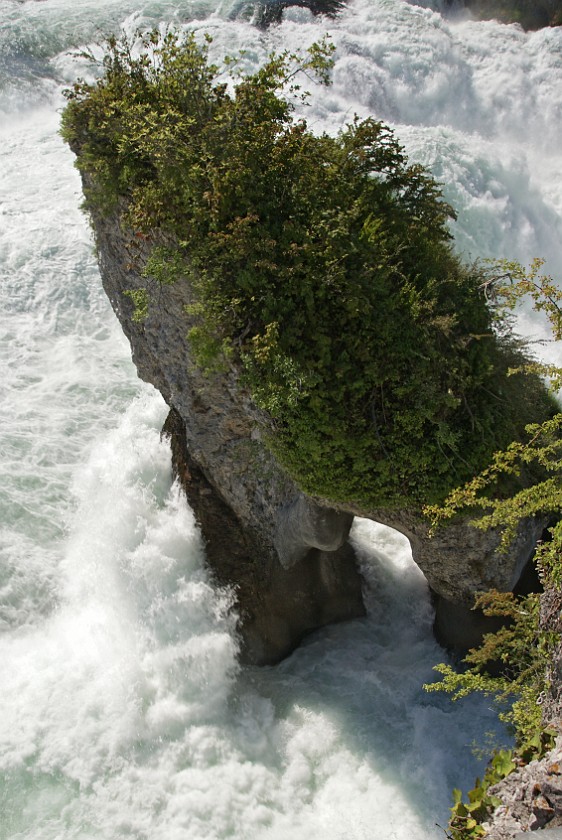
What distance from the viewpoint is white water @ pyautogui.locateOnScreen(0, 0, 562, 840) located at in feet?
27.5

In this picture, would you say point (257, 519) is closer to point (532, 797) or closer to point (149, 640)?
point (149, 640)

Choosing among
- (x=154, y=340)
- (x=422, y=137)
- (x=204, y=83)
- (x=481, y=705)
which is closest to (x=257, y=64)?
(x=422, y=137)

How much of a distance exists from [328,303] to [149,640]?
18.0 feet

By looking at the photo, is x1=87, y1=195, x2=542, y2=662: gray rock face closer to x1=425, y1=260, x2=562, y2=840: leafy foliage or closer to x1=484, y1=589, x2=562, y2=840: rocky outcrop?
x1=425, y1=260, x2=562, y2=840: leafy foliage

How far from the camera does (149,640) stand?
9961 millimetres

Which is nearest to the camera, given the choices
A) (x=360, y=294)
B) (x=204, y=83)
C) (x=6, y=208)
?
(x=360, y=294)

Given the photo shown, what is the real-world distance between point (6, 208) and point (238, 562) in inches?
438

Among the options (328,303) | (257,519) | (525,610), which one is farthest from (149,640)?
(328,303)

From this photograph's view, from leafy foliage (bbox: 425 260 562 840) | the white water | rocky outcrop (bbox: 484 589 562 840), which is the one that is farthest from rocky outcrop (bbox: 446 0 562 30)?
rocky outcrop (bbox: 484 589 562 840)

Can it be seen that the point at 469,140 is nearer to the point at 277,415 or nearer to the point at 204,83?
the point at 204,83

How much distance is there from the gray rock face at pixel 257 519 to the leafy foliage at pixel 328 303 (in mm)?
536

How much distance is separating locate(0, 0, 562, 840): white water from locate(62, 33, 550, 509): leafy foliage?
3426 mm

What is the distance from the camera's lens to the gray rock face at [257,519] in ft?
27.6

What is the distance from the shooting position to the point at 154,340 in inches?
387
